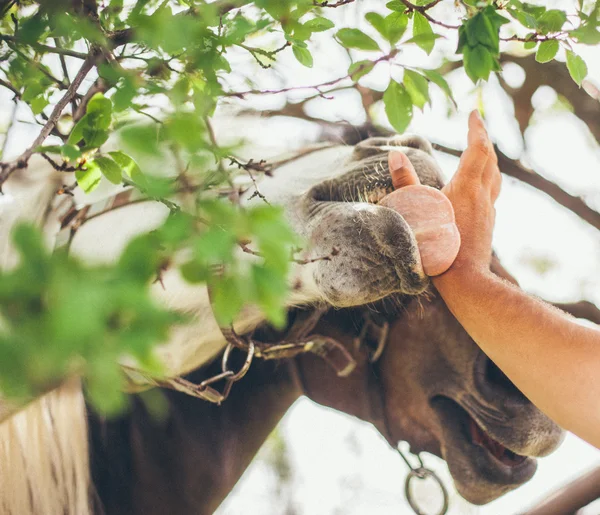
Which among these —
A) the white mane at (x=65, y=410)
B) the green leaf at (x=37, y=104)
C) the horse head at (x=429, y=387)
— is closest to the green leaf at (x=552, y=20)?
the horse head at (x=429, y=387)

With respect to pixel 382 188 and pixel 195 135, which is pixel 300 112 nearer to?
pixel 382 188

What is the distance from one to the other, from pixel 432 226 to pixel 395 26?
0.32m

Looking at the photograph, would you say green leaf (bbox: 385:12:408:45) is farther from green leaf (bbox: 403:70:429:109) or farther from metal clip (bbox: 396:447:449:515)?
metal clip (bbox: 396:447:449:515)

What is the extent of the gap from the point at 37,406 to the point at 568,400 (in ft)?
3.70

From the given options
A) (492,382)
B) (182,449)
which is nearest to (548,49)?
(492,382)

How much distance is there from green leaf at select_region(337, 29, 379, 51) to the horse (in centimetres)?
41

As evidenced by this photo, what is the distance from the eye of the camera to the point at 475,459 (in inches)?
54.1

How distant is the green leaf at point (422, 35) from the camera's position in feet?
2.35

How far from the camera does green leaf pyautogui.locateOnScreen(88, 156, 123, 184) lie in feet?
2.13

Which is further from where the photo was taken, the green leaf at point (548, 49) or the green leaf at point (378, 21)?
the green leaf at point (548, 49)

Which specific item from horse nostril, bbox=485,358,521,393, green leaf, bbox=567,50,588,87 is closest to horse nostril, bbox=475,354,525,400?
horse nostril, bbox=485,358,521,393

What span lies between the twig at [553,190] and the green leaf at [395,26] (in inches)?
56.6

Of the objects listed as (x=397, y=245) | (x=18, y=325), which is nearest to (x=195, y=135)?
(x=18, y=325)

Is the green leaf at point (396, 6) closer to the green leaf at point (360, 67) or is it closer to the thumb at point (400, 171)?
the green leaf at point (360, 67)
